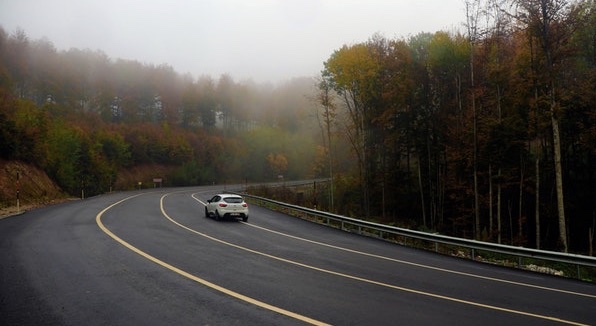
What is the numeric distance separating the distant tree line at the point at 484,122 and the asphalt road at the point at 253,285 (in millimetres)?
9744

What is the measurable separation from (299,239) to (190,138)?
79488 millimetres

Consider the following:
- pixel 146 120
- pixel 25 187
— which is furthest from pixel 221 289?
pixel 146 120

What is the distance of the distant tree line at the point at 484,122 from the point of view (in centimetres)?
2180

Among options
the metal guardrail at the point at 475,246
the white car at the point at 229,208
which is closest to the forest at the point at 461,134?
the metal guardrail at the point at 475,246

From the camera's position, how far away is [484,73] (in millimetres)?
27844

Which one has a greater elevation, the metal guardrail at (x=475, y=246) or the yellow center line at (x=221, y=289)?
the yellow center line at (x=221, y=289)

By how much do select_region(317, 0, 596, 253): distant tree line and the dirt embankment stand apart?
85.1 feet

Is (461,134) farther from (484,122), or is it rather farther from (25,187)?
(25,187)

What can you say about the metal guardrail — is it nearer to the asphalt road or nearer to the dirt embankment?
the asphalt road

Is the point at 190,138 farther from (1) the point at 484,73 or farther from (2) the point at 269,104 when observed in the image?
(1) the point at 484,73

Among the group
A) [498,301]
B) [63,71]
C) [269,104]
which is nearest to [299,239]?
[498,301]

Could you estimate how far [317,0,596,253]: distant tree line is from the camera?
858 inches

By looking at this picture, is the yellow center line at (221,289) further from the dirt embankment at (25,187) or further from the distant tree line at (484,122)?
the dirt embankment at (25,187)

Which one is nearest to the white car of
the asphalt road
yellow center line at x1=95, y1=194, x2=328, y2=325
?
the asphalt road
